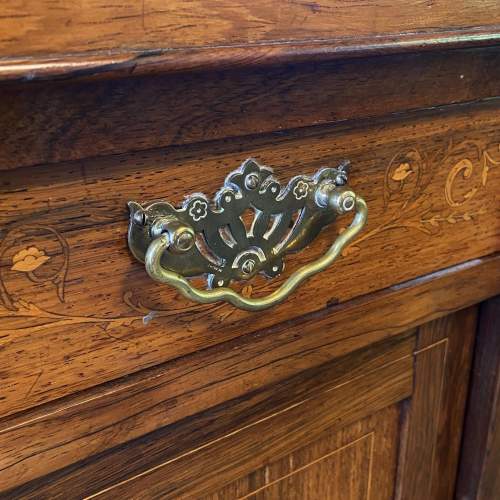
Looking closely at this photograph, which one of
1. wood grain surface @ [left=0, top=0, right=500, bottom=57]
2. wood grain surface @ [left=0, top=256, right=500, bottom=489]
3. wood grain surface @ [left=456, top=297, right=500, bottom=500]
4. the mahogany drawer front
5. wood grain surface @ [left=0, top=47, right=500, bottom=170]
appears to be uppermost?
wood grain surface @ [left=0, top=0, right=500, bottom=57]

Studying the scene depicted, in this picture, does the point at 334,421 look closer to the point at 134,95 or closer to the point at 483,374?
Answer: the point at 483,374

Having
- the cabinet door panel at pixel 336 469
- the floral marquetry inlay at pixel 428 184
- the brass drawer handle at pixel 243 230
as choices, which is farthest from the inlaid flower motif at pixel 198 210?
the cabinet door panel at pixel 336 469

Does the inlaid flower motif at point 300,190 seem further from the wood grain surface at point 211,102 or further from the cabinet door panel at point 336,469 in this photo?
the cabinet door panel at point 336,469

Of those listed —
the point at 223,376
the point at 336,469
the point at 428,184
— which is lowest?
the point at 336,469

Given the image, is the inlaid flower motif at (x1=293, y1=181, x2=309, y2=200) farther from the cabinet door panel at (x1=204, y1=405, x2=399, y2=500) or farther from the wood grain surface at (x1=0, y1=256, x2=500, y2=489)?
the cabinet door panel at (x1=204, y1=405, x2=399, y2=500)

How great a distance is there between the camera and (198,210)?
334 mm

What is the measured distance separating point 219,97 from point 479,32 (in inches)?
6.4

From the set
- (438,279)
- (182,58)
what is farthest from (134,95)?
(438,279)

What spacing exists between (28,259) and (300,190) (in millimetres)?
155

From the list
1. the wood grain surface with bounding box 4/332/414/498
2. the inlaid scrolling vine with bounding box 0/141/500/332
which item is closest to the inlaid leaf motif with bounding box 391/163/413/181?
the inlaid scrolling vine with bounding box 0/141/500/332

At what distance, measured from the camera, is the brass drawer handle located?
1.05ft

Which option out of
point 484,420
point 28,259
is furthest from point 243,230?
point 484,420

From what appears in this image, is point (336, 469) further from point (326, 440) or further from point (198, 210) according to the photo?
point (198, 210)

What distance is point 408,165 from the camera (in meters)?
0.42
